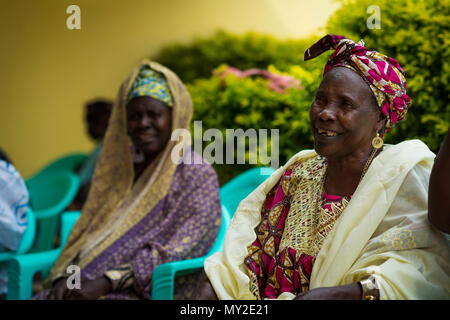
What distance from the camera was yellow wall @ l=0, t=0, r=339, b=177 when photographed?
7988 mm

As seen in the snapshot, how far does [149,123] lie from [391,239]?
6.97 ft

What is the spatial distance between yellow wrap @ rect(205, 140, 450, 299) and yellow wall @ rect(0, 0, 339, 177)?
5.76 meters

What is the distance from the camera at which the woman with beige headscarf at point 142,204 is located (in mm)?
3490

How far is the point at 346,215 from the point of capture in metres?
2.29

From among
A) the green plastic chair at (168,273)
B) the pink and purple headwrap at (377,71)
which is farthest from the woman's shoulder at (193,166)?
the pink and purple headwrap at (377,71)

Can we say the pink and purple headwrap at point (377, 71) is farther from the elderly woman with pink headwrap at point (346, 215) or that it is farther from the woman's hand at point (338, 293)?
the woman's hand at point (338, 293)

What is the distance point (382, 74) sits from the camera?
239cm

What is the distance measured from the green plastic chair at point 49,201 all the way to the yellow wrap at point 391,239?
2.77 m

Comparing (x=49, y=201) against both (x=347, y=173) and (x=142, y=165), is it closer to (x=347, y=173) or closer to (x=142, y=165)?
(x=142, y=165)

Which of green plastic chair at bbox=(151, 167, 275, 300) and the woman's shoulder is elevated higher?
the woman's shoulder

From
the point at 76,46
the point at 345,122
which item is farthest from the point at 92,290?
the point at 76,46

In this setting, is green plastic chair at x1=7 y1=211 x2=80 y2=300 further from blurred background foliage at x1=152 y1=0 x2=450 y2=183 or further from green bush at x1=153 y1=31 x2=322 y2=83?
green bush at x1=153 y1=31 x2=322 y2=83

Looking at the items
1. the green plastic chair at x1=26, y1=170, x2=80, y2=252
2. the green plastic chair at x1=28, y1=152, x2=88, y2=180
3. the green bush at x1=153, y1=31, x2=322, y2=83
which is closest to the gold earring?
the green plastic chair at x1=26, y1=170, x2=80, y2=252

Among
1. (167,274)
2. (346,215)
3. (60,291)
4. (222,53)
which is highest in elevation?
(222,53)
